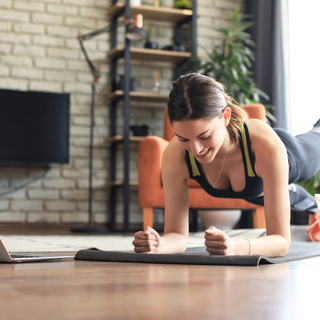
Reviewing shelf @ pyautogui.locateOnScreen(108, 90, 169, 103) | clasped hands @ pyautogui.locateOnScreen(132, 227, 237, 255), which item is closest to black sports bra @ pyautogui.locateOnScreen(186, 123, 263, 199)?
clasped hands @ pyautogui.locateOnScreen(132, 227, 237, 255)

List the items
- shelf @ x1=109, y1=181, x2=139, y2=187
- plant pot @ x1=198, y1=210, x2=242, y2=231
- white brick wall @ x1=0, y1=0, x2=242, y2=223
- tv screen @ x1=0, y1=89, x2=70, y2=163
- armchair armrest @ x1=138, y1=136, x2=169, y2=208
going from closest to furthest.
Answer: armchair armrest @ x1=138, y1=136, x2=169, y2=208 < plant pot @ x1=198, y1=210, x2=242, y2=231 < tv screen @ x1=0, y1=89, x2=70, y2=163 < shelf @ x1=109, y1=181, x2=139, y2=187 < white brick wall @ x1=0, y1=0, x2=242, y2=223

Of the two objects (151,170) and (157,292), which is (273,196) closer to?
(157,292)

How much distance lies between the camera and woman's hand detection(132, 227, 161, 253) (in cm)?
130

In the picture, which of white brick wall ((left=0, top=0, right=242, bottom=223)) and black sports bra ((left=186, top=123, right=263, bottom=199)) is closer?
black sports bra ((left=186, top=123, right=263, bottom=199))

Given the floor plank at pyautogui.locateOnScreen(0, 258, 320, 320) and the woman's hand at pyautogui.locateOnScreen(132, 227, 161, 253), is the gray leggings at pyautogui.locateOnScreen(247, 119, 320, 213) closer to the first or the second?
the woman's hand at pyautogui.locateOnScreen(132, 227, 161, 253)

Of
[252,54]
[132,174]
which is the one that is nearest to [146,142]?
[132,174]

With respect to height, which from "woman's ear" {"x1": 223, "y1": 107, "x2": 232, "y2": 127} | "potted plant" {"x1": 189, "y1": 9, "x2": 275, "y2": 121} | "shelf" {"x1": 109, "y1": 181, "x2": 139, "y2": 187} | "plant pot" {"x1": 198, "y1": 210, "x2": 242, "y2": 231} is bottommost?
"plant pot" {"x1": 198, "y1": 210, "x2": 242, "y2": 231}

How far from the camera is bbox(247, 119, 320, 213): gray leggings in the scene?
1875 millimetres

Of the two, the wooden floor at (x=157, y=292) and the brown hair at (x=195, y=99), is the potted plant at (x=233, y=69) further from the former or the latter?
the wooden floor at (x=157, y=292)

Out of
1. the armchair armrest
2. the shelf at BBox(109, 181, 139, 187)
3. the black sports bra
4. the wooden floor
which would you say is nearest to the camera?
the wooden floor

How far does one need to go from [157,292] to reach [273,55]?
12.3 feet

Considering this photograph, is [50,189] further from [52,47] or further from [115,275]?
[115,275]

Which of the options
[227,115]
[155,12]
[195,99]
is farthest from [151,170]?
[195,99]

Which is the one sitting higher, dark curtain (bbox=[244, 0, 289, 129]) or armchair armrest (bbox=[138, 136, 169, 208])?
dark curtain (bbox=[244, 0, 289, 129])
